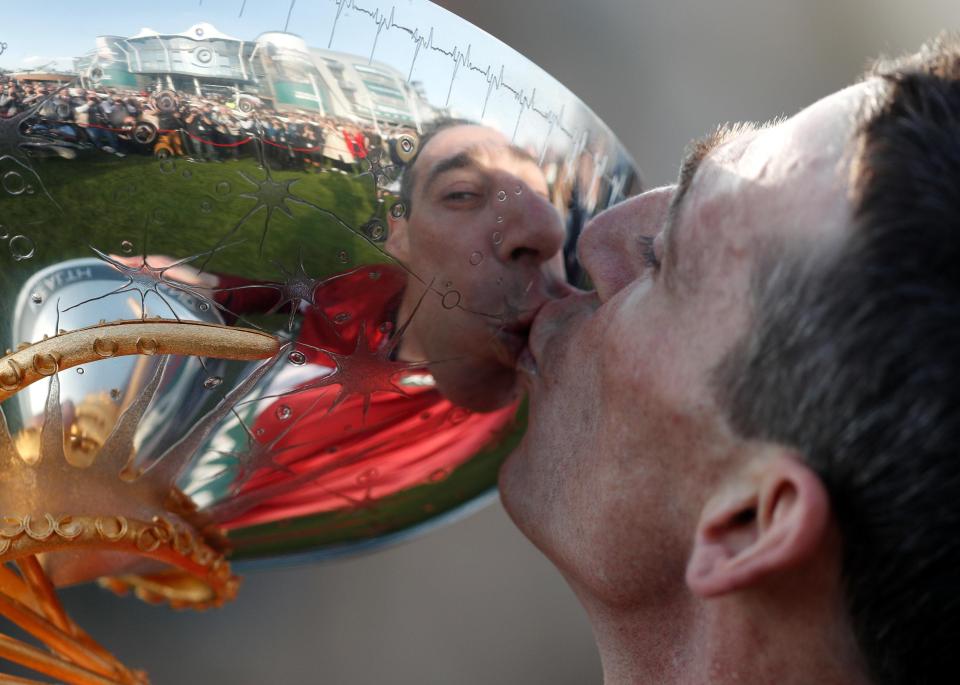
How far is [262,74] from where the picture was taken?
54cm

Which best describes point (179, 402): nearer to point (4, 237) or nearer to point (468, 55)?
point (4, 237)

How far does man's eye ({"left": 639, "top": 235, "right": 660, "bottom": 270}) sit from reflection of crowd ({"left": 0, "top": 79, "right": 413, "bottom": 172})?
0.65 feet

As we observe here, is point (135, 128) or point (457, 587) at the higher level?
point (135, 128)

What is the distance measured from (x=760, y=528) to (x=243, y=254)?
0.29 m

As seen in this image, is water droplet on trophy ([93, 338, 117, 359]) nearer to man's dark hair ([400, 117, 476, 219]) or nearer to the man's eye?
man's dark hair ([400, 117, 476, 219])

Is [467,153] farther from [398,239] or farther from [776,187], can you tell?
[776,187]

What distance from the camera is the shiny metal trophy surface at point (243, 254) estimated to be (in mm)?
524

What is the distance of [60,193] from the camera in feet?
1.72

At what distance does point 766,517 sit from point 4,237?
0.41 m

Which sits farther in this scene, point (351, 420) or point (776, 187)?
point (351, 420)

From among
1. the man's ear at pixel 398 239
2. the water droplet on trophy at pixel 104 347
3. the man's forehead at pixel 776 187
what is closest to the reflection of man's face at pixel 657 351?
the man's forehead at pixel 776 187

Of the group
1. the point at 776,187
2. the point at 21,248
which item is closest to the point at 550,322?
the point at 776,187

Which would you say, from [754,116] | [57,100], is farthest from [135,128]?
[754,116]

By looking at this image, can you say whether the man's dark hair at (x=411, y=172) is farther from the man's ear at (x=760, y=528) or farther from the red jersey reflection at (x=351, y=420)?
the man's ear at (x=760, y=528)
